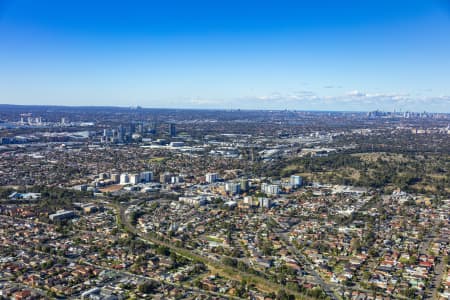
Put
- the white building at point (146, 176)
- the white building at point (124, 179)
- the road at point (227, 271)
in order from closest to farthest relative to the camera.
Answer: the road at point (227, 271) < the white building at point (124, 179) < the white building at point (146, 176)

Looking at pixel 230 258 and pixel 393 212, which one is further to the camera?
pixel 393 212

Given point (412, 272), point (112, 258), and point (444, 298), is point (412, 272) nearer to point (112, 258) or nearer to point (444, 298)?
point (444, 298)

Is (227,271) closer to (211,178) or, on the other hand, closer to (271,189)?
(271,189)

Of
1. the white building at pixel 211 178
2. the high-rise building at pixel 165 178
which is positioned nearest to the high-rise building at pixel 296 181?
the white building at pixel 211 178

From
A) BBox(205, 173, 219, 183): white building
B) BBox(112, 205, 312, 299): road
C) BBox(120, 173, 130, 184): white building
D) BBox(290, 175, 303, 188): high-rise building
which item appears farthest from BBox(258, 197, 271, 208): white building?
BBox(120, 173, 130, 184): white building

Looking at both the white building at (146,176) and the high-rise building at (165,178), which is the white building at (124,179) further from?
the high-rise building at (165,178)

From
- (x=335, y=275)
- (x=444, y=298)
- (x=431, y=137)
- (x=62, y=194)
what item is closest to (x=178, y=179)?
(x=62, y=194)

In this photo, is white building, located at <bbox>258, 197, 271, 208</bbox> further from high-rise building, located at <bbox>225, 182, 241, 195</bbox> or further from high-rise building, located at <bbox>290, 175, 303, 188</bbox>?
high-rise building, located at <bbox>290, 175, 303, 188</bbox>

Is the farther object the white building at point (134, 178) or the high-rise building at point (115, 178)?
the high-rise building at point (115, 178)

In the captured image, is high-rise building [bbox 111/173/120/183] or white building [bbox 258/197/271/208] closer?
white building [bbox 258/197/271/208]

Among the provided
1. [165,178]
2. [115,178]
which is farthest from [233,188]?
[115,178]

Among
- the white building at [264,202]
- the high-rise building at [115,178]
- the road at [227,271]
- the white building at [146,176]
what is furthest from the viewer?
the white building at [146,176]
